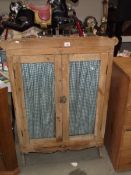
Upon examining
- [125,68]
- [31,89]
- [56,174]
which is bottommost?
[56,174]

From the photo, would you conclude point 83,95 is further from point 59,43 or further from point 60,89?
point 59,43

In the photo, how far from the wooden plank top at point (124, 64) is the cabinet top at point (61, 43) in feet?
0.60

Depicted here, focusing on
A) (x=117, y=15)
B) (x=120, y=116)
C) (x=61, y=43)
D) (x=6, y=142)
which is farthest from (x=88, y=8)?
(x=6, y=142)

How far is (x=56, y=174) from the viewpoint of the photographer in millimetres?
1718

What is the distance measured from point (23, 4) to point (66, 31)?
478mm

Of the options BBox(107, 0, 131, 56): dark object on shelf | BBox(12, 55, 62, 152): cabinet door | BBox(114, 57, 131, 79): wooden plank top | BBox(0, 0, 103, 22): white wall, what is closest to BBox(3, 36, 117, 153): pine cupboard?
BBox(12, 55, 62, 152): cabinet door

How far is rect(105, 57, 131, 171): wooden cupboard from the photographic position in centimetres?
147

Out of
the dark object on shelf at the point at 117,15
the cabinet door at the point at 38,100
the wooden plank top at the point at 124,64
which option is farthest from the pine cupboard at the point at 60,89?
the dark object on shelf at the point at 117,15

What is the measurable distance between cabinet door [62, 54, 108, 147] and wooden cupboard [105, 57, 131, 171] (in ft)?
A: 0.40

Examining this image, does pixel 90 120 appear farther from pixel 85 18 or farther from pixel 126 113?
pixel 85 18

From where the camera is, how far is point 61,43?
134 centimetres

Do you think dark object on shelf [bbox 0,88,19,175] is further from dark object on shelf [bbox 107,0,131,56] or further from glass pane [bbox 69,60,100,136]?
dark object on shelf [bbox 107,0,131,56]

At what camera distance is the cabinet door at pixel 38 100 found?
1.38m

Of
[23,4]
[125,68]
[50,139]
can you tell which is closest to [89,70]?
[125,68]
